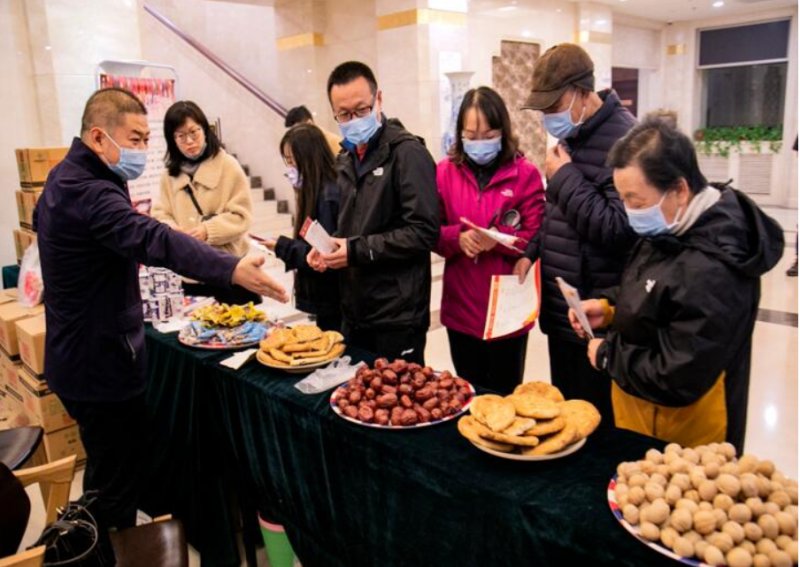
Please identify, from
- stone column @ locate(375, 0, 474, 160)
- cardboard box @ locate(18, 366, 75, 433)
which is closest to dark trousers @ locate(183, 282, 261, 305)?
cardboard box @ locate(18, 366, 75, 433)

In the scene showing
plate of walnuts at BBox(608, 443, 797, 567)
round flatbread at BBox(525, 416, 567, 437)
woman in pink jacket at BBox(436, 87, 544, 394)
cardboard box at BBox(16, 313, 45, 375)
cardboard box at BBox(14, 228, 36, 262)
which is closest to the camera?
plate of walnuts at BBox(608, 443, 797, 567)

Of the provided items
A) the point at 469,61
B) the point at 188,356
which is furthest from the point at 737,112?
the point at 188,356

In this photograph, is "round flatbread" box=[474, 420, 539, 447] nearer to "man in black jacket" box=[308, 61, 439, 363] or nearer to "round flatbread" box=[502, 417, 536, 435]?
"round flatbread" box=[502, 417, 536, 435]

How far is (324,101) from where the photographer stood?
781 cm

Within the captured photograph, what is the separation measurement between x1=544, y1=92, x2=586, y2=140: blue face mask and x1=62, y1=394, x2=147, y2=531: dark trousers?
159cm

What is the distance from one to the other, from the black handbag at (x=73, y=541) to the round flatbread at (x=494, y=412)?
2.86 ft

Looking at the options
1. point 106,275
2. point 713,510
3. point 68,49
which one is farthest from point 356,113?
point 68,49

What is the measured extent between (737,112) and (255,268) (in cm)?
1290

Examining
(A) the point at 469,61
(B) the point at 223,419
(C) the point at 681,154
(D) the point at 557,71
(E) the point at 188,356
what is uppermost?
(A) the point at 469,61

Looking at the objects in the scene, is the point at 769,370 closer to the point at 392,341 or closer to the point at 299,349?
the point at 392,341

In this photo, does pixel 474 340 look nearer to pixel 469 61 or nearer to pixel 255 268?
pixel 255 268

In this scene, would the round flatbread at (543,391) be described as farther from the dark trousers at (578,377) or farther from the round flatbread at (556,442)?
the dark trousers at (578,377)

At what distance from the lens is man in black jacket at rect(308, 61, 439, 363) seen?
2.20m

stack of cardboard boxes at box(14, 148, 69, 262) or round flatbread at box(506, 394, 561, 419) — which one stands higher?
stack of cardboard boxes at box(14, 148, 69, 262)
